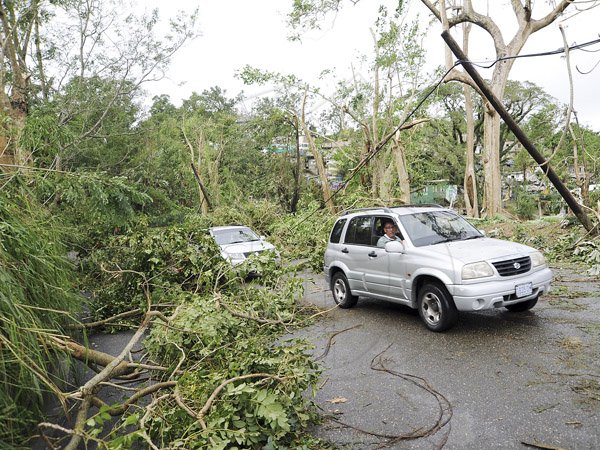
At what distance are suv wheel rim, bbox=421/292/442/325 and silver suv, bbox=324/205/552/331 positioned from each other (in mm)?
14

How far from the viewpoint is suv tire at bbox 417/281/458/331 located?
588 cm

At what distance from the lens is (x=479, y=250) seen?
6055 millimetres

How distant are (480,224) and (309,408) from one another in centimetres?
1394

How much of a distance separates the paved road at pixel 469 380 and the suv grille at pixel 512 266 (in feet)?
2.66

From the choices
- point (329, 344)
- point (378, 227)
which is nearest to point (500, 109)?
point (378, 227)

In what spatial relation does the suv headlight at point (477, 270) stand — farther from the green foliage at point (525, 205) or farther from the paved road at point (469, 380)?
the green foliage at point (525, 205)

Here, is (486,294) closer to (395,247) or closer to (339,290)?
(395,247)

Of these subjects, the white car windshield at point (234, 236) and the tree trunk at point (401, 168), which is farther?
the tree trunk at point (401, 168)

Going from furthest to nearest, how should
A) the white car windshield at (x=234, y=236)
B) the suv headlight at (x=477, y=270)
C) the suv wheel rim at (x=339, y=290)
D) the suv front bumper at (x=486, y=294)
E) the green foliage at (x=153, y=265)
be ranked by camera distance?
the white car windshield at (x=234, y=236) < the suv wheel rim at (x=339, y=290) < the green foliage at (x=153, y=265) < the suv headlight at (x=477, y=270) < the suv front bumper at (x=486, y=294)

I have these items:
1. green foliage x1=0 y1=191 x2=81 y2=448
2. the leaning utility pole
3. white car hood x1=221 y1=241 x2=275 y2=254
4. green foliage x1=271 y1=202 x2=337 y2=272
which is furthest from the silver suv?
green foliage x1=0 y1=191 x2=81 y2=448

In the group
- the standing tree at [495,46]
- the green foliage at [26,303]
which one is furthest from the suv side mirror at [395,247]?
the standing tree at [495,46]

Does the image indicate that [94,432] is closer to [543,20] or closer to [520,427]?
[520,427]

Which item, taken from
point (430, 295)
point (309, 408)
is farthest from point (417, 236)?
point (309, 408)

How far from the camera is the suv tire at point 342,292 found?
8086mm
